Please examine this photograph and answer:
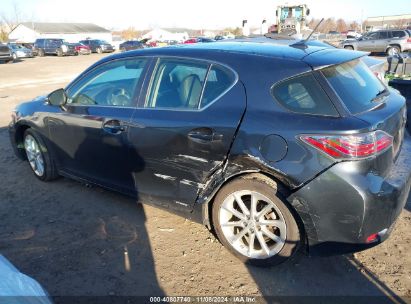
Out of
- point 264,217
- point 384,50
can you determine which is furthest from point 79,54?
point 264,217

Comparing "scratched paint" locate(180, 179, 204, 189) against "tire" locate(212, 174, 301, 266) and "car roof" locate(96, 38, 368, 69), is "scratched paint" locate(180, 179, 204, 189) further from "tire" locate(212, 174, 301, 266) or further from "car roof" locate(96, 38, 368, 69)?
"car roof" locate(96, 38, 368, 69)

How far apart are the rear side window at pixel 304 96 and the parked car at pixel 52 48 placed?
3829 centimetres

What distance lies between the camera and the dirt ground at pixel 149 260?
9.02ft

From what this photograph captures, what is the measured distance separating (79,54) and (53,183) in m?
38.2

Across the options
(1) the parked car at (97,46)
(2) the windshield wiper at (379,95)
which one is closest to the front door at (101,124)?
(2) the windshield wiper at (379,95)

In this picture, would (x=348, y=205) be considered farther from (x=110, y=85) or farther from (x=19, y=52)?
(x=19, y=52)

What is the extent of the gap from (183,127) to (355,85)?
4.51 feet

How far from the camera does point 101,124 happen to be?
356 cm

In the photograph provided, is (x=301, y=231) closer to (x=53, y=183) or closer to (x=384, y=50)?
(x=53, y=183)

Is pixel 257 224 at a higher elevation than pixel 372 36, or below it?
below

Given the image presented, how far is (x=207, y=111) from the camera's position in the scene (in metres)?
2.93

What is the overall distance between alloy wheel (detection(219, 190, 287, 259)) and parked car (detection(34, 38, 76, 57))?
38.1 m

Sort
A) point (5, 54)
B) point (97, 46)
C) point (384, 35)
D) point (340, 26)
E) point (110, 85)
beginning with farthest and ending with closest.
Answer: point (340, 26) < point (97, 46) < point (5, 54) < point (384, 35) < point (110, 85)

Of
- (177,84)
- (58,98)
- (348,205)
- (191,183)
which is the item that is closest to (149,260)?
(191,183)
